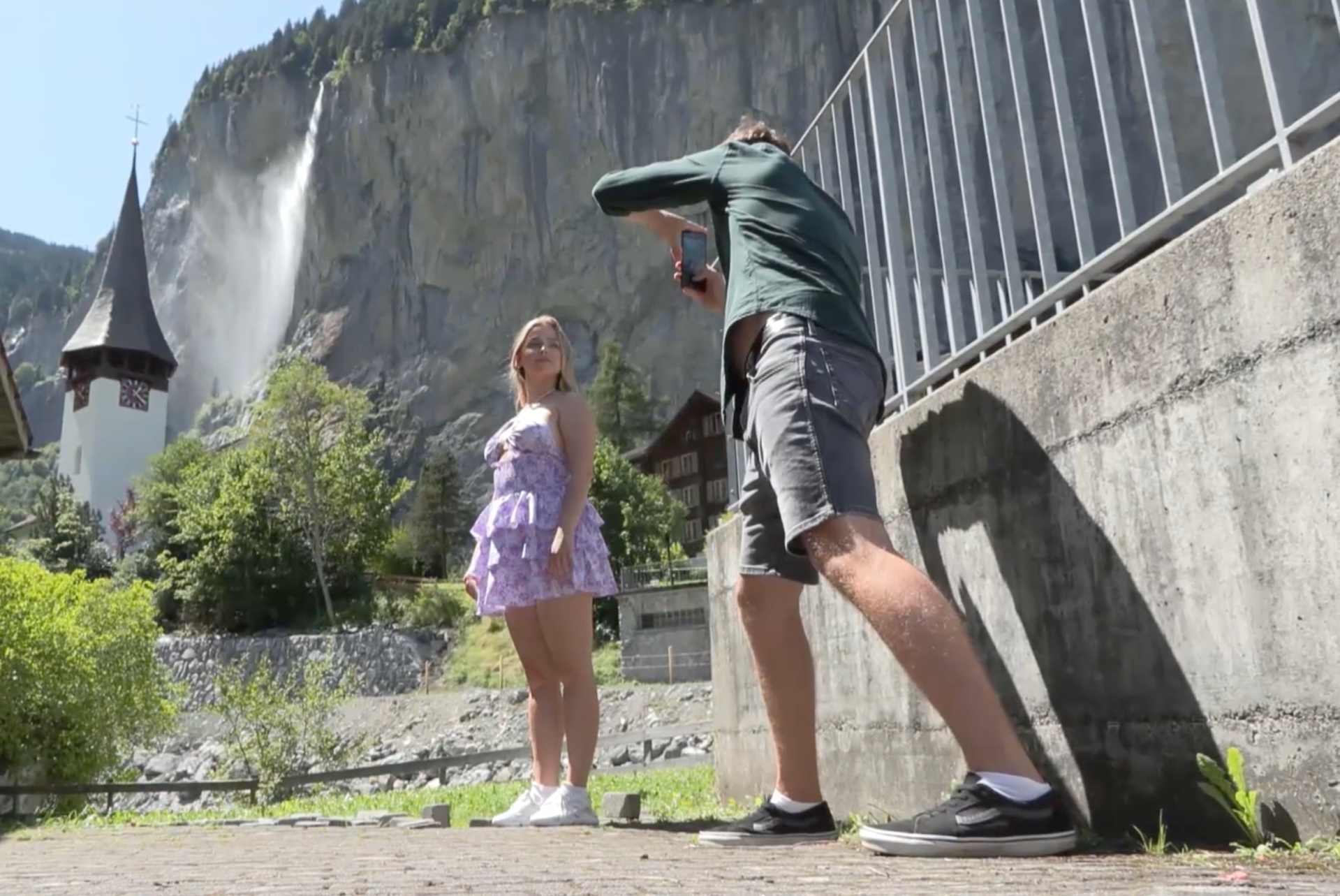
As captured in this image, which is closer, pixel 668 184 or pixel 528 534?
pixel 668 184

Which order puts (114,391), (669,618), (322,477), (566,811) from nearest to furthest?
(566,811) < (669,618) < (322,477) < (114,391)

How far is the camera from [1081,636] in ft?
7.10

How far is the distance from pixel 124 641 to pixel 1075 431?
59.7ft

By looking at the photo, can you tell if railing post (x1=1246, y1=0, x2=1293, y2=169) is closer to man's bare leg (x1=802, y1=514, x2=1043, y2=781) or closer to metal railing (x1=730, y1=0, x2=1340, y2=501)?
metal railing (x1=730, y1=0, x2=1340, y2=501)

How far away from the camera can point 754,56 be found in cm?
5250

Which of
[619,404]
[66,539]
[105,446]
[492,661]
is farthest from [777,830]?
[105,446]

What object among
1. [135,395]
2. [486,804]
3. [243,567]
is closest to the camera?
[486,804]

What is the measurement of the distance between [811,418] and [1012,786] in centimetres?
76

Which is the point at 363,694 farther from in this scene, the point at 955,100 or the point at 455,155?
the point at 455,155

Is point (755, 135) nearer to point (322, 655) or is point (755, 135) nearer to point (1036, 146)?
point (1036, 146)

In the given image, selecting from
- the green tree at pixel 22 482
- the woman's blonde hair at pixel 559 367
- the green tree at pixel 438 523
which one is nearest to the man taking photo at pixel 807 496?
the woman's blonde hair at pixel 559 367

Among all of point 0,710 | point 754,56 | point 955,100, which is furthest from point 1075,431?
point 754,56

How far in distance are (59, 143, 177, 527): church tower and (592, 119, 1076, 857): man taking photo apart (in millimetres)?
60038

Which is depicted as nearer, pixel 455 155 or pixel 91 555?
pixel 91 555
